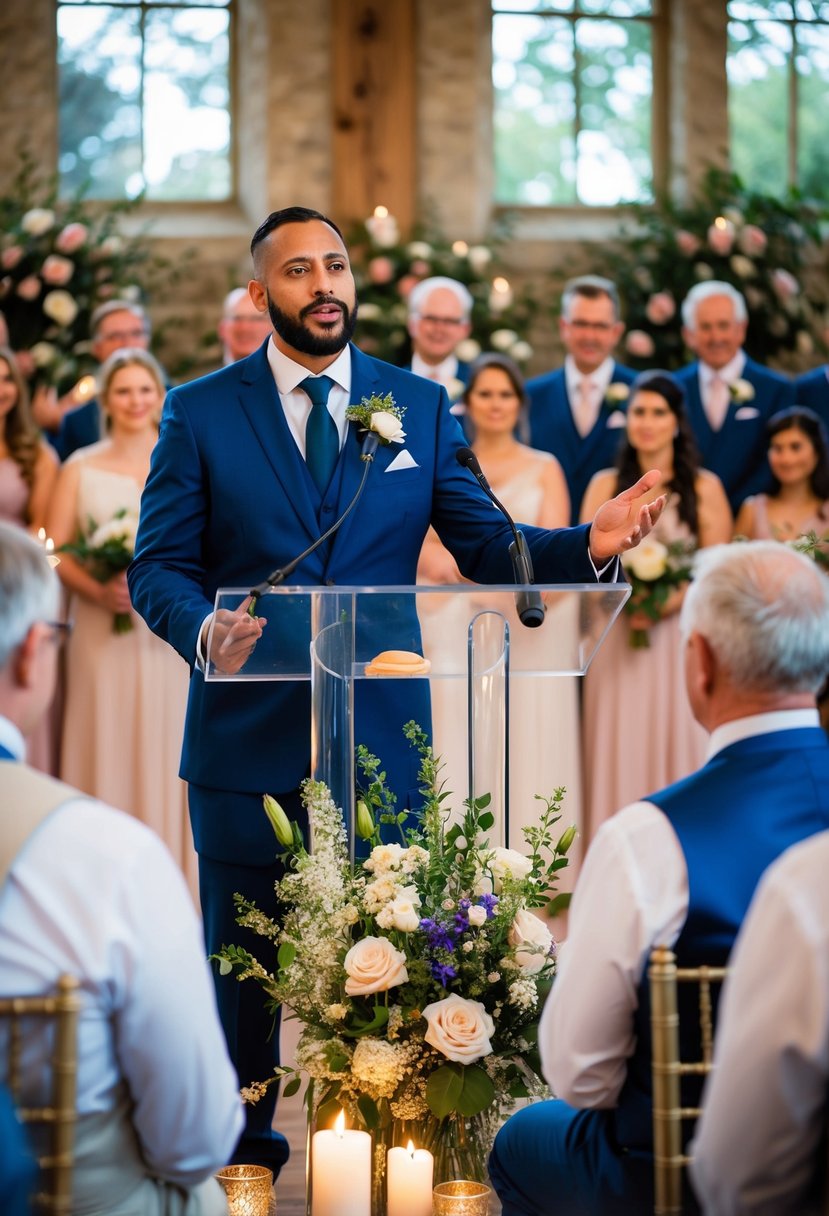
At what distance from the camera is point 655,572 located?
6.18 meters

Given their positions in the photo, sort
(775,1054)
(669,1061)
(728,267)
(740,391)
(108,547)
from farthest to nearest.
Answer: (728,267)
(740,391)
(108,547)
(669,1061)
(775,1054)

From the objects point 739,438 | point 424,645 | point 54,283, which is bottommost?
point 424,645

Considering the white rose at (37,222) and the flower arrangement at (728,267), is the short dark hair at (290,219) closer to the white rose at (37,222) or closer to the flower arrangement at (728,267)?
the white rose at (37,222)

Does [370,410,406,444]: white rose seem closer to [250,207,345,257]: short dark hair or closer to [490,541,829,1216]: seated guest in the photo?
[250,207,345,257]: short dark hair

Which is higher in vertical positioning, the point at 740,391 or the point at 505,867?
the point at 740,391

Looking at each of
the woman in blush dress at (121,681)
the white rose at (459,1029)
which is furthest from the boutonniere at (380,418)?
the woman in blush dress at (121,681)

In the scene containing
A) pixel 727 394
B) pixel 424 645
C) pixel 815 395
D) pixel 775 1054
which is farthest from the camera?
pixel 815 395

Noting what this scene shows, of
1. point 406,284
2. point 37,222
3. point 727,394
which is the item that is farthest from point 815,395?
point 37,222

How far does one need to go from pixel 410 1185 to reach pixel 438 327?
4.78 meters

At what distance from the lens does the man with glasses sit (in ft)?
23.6

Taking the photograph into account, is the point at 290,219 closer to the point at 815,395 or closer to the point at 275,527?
the point at 275,527

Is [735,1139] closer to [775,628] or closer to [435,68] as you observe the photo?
[775,628]

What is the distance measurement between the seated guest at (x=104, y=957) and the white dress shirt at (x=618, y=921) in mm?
438

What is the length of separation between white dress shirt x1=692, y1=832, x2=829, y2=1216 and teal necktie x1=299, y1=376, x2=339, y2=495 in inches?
67.6
